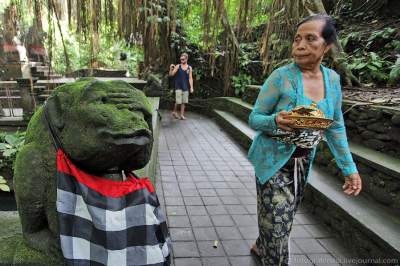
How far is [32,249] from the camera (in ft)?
4.67

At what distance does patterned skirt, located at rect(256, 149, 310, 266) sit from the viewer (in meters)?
2.08

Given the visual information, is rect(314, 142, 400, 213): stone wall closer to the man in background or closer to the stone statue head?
the stone statue head

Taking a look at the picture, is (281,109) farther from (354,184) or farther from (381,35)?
(381,35)

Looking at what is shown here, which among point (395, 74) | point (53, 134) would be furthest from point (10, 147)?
point (395, 74)

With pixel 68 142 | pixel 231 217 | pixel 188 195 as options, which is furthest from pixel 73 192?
pixel 188 195

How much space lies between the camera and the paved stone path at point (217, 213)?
A: 2.94 metres

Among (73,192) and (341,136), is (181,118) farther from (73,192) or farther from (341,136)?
(73,192)

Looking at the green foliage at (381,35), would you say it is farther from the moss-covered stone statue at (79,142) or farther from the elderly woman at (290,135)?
the moss-covered stone statue at (79,142)

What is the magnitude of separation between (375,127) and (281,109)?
244 centimetres

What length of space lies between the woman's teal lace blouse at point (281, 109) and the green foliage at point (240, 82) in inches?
322

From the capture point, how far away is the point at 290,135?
198 cm

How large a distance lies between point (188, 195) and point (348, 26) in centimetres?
607

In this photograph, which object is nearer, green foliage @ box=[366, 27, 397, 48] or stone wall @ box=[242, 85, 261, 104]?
green foliage @ box=[366, 27, 397, 48]

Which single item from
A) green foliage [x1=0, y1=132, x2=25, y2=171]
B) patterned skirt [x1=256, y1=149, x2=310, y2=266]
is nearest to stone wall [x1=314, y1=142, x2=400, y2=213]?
patterned skirt [x1=256, y1=149, x2=310, y2=266]
